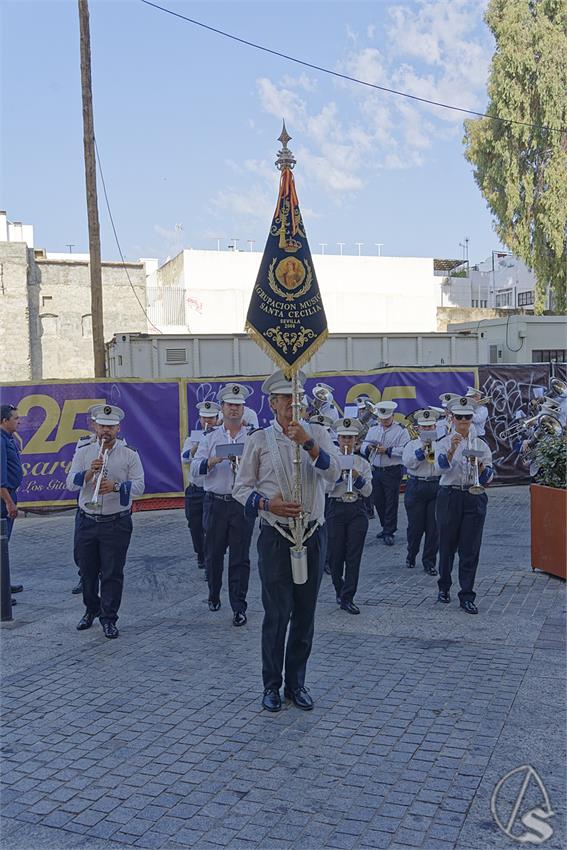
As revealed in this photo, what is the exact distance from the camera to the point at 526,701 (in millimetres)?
5324

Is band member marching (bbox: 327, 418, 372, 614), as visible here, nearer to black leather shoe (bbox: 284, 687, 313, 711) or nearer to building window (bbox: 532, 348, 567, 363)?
black leather shoe (bbox: 284, 687, 313, 711)

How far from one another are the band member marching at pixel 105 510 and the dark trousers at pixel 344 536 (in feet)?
6.66

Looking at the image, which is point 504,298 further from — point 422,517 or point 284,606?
point 284,606

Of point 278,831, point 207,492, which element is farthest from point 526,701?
point 207,492

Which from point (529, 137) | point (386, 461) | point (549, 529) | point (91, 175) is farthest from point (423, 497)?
point (529, 137)

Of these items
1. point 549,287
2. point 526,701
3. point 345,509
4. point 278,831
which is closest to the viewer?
point 278,831

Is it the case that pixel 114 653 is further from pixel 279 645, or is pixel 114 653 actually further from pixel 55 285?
pixel 55 285

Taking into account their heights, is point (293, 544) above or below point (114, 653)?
above

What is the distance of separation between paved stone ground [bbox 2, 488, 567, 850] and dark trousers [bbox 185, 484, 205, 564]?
4.69 ft

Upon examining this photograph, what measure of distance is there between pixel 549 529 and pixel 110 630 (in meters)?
4.78

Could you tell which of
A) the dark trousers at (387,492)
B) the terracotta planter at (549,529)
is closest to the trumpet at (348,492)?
the terracotta planter at (549,529)

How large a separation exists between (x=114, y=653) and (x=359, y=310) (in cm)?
3599

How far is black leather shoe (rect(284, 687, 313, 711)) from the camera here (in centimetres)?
536

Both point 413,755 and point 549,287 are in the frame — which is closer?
point 413,755
